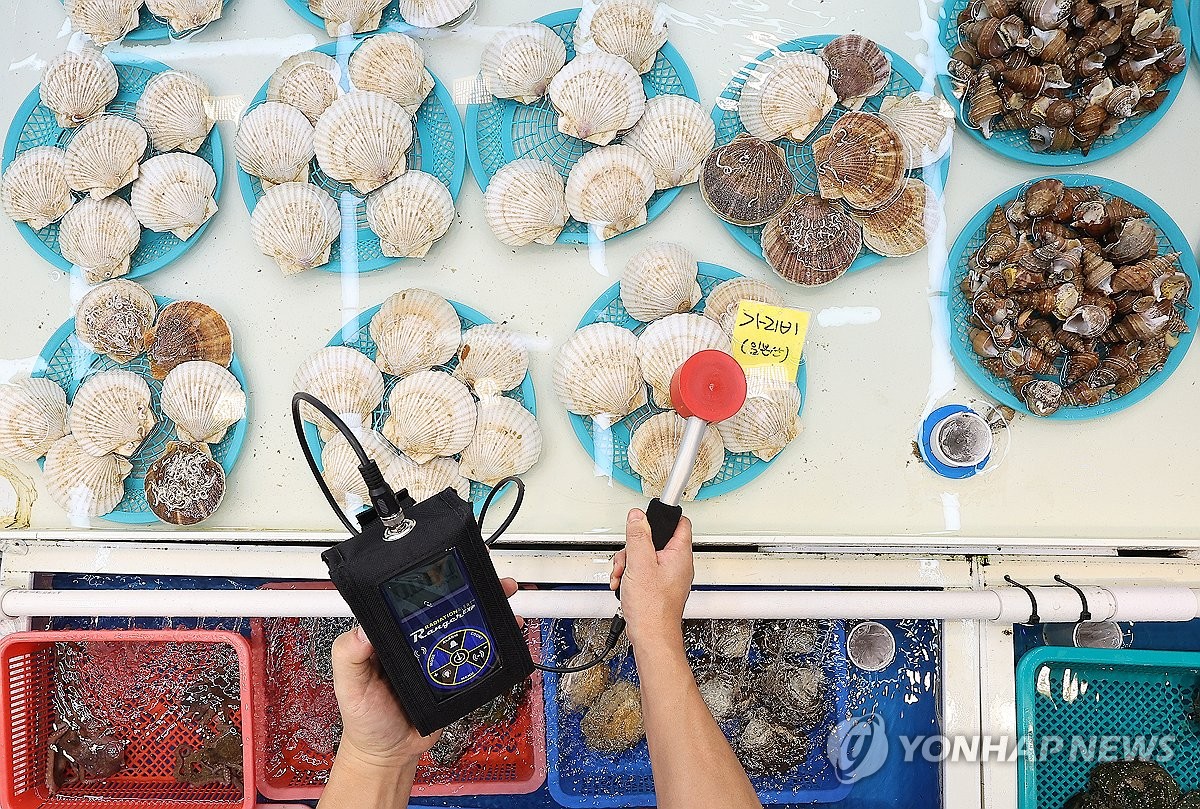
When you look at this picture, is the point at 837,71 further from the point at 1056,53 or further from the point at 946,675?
the point at 946,675

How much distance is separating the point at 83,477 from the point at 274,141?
60 cm

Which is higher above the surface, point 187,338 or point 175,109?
point 175,109

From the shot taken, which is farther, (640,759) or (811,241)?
(640,759)

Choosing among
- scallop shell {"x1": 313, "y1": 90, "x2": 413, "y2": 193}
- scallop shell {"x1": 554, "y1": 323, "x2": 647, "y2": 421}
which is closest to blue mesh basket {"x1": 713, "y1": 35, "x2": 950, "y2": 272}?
scallop shell {"x1": 554, "y1": 323, "x2": 647, "y2": 421}

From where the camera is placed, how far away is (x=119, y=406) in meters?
1.10

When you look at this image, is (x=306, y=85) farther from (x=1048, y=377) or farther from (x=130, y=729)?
(x=1048, y=377)

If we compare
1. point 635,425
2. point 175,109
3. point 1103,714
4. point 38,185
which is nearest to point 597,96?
point 635,425

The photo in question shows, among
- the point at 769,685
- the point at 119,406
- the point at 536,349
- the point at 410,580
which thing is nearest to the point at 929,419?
the point at 769,685

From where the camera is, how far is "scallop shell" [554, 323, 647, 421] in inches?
42.4

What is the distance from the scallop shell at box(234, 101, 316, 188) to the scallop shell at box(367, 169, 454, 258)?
0.13 meters

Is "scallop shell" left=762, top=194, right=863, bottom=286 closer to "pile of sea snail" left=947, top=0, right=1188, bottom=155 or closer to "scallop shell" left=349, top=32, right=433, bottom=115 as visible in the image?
"pile of sea snail" left=947, top=0, right=1188, bottom=155

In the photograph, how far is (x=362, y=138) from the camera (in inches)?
42.4

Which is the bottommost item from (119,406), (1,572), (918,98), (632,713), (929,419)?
(632,713)

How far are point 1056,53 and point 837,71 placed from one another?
1.03 feet
